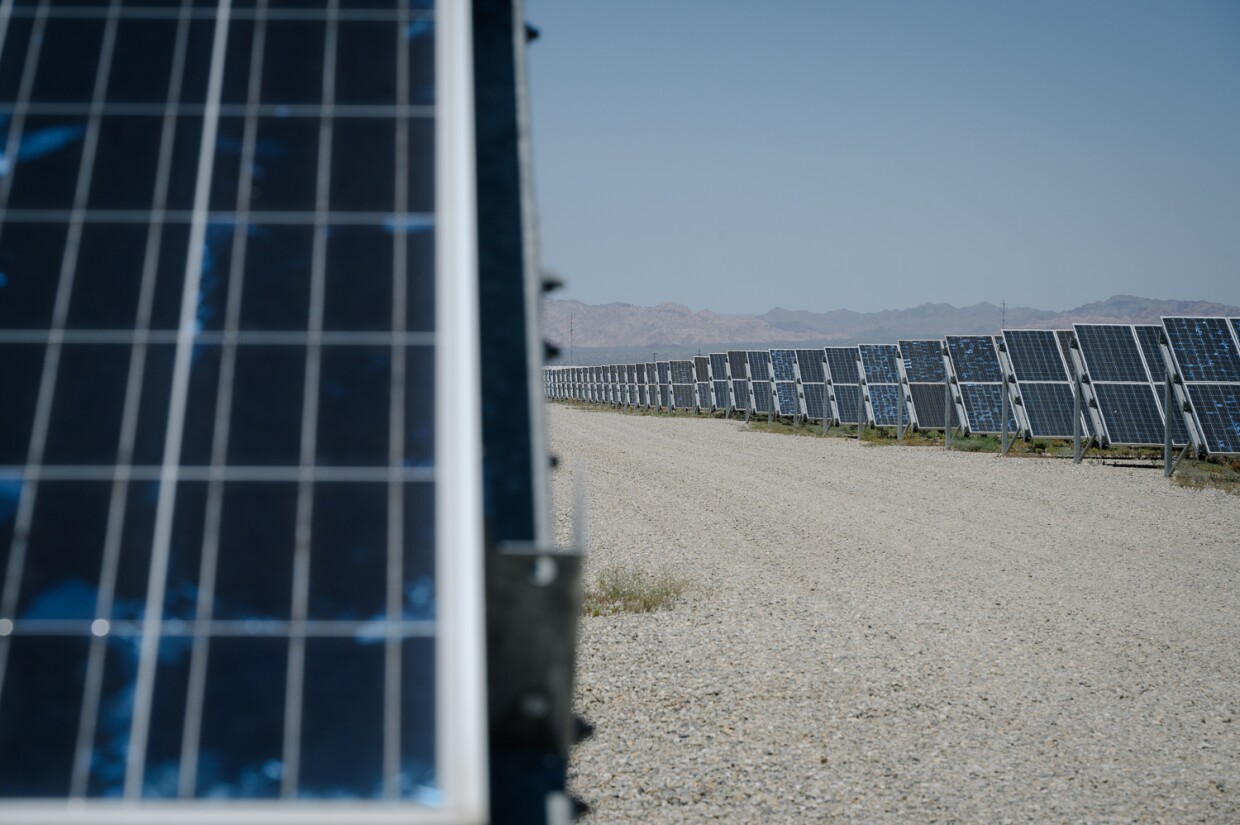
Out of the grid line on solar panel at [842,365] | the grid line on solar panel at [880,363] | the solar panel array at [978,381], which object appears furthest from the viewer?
the grid line on solar panel at [842,365]

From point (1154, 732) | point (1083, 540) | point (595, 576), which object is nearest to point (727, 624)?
point (595, 576)

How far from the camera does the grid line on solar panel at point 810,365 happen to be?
3853 centimetres

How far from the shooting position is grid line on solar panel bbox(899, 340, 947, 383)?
108ft

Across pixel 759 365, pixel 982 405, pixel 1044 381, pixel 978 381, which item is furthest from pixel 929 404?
pixel 759 365

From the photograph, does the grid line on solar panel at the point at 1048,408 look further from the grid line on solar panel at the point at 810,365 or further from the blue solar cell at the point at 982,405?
the grid line on solar panel at the point at 810,365

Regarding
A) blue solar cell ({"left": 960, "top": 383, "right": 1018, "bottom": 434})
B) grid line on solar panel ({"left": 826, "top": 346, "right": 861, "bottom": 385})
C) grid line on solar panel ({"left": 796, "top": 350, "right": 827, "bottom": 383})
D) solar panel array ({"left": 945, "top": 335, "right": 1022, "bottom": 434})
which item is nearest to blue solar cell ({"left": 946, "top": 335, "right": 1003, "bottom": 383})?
solar panel array ({"left": 945, "top": 335, "right": 1022, "bottom": 434})

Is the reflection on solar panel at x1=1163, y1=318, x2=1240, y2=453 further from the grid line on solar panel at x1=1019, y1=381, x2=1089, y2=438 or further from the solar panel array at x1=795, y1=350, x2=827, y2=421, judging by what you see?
the solar panel array at x1=795, y1=350, x2=827, y2=421

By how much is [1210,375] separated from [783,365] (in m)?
21.4

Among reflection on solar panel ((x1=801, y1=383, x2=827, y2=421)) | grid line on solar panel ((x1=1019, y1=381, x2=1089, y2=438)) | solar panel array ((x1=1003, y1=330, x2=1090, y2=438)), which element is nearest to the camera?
grid line on solar panel ((x1=1019, y1=381, x2=1089, y2=438))

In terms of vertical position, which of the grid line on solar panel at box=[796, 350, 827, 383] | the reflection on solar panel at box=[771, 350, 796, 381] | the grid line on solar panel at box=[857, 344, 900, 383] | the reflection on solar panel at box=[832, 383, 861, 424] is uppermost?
the reflection on solar panel at box=[771, 350, 796, 381]

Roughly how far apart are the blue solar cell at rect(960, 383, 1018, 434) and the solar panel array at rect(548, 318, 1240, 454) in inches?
1.2

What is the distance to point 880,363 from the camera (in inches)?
1394

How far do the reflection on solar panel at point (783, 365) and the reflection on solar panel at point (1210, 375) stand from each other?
62.6 ft

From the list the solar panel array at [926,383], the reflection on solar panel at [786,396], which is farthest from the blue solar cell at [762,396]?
the solar panel array at [926,383]
